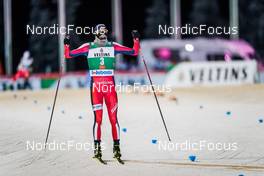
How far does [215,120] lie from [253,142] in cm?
377

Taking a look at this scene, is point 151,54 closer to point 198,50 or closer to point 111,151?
point 198,50

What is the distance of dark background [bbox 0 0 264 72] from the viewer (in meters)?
47.2

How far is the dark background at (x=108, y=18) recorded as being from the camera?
4719cm

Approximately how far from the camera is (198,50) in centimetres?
4406

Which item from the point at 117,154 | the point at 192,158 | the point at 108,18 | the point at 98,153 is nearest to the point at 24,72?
the point at 98,153

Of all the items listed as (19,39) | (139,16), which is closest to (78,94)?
(19,39)

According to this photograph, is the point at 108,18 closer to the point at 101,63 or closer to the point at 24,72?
the point at 24,72

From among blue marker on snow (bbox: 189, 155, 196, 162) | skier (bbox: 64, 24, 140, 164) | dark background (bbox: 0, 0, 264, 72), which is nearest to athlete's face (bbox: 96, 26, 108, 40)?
skier (bbox: 64, 24, 140, 164)

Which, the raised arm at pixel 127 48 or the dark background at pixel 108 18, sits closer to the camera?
the raised arm at pixel 127 48

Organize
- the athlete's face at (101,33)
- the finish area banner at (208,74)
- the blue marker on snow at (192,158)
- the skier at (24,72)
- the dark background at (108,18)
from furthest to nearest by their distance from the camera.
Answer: the dark background at (108,18), the finish area banner at (208,74), the skier at (24,72), the blue marker on snow at (192,158), the athlete's face at (101,33)

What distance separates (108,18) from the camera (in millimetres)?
50938

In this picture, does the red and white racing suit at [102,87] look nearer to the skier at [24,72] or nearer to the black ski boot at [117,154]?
the black ski boot at [117,154]

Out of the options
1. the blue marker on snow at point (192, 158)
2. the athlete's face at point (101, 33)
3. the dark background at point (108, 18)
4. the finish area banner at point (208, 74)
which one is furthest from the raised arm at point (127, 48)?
the dark background at point (108, 18)

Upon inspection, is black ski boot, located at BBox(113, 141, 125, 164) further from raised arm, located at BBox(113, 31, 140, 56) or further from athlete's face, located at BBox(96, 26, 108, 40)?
athlete's face, located at BBox(96, 26, 108, 40)
